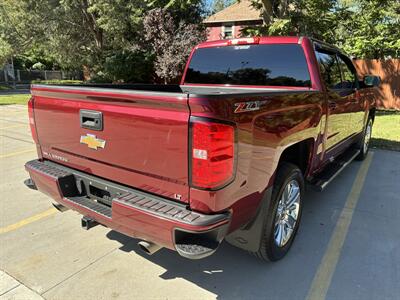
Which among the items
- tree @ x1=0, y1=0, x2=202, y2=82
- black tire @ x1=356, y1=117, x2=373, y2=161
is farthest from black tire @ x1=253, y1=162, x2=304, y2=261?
tree @ x1=0, y1=0, x2=202, y2=82

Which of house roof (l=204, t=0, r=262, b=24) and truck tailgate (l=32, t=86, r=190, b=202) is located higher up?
house roof (l=204, t=0, r=262, b=24)

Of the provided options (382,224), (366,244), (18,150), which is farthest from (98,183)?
(18,150)

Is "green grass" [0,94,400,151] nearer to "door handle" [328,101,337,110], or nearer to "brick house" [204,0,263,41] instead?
"door handle" [328,101,337,110]

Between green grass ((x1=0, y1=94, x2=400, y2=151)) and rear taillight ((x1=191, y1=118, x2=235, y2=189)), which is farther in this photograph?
green grass ((x1=0, y1=94, x2=400, y2=151))

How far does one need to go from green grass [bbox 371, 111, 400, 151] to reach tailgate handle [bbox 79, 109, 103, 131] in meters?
7.65

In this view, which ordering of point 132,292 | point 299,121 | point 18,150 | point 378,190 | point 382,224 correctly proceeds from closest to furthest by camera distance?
point 132,292, point 299,121, point 382,224, point 378,190, point 18,150

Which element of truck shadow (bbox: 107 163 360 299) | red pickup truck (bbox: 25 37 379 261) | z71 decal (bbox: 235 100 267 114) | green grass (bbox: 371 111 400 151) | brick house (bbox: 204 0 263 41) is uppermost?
brick house (bbox: 204 0 263 41)

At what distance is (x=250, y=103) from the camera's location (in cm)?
247

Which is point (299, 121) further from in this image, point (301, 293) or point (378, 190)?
point (378, 190)

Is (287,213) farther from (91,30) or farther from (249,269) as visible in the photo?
(91,30)

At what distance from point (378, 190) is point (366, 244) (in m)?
1.98

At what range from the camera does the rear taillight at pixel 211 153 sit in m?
2.24

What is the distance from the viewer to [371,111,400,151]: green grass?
8573 millimetres

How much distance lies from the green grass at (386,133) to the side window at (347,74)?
364cm
